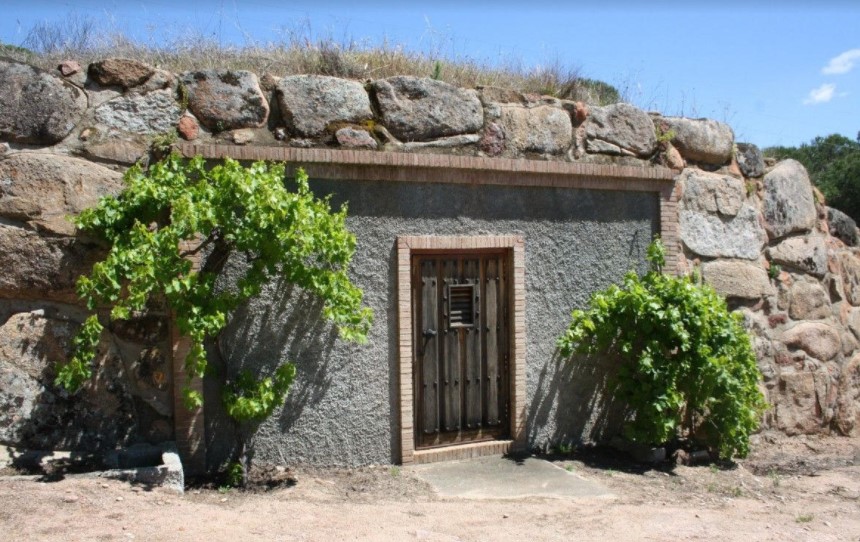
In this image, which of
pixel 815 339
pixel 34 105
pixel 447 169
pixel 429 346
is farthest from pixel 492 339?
pixel 34 105

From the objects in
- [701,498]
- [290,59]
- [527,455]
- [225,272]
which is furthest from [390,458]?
[290,59]

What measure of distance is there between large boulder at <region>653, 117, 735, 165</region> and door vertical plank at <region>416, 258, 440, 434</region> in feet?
9.52

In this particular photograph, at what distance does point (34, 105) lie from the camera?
221 inches

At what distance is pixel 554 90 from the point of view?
26.0 ft

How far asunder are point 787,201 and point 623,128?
2310 millimetres

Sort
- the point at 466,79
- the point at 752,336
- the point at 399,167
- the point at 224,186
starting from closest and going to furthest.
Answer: the point at 224,186 → the point at 399,167 → the point at 466,79 → the point at 752,336

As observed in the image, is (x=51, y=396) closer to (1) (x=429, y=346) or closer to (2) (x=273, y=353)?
(2) (x=273, y=353)

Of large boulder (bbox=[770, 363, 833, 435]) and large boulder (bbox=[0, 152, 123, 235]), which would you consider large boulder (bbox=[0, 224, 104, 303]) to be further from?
large boulder (bbox=[770, 363, 833, 435])

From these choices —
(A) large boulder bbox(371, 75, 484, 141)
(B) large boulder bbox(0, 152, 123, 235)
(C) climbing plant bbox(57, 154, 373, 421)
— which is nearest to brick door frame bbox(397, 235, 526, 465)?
(C) climbing plant bbox(57, 154, 373, 421)

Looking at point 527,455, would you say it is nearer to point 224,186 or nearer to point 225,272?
point 225,272

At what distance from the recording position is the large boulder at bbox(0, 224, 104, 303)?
548 cm

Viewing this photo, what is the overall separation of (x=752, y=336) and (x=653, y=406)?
2.07 meters

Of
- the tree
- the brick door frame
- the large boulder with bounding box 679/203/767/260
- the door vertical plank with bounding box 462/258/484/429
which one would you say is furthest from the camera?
the tree

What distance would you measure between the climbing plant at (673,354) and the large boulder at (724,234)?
0.96 meters
